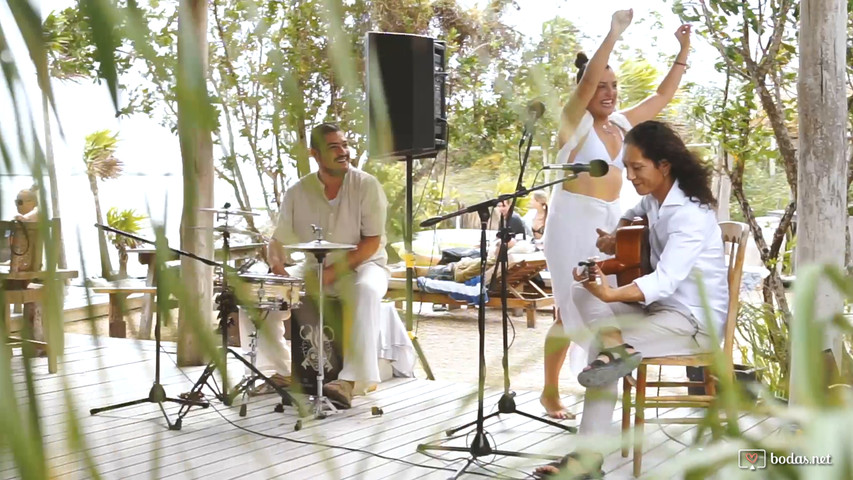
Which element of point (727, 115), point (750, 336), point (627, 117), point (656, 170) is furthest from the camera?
point (727, 115)

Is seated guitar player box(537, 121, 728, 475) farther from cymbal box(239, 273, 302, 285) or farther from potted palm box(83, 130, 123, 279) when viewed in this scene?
potted palm box(83, 130, 123, 279)

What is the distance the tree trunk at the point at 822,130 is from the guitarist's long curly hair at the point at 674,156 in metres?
0.67

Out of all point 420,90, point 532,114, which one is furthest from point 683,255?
point 532,114

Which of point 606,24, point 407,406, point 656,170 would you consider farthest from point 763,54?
point 606,24

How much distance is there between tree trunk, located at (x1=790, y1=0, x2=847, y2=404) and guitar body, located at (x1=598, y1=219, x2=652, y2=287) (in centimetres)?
73

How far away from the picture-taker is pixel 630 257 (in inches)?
132

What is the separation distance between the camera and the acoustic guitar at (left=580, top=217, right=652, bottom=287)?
10.9ft

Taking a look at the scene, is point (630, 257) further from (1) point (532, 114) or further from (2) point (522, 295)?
(2) point (522, 295)

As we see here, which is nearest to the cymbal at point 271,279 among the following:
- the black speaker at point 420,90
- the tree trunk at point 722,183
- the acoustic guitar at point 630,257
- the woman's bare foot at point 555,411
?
the black speaker at point 420,90

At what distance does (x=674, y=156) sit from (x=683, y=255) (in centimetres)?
34

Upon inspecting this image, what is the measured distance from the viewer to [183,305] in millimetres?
245

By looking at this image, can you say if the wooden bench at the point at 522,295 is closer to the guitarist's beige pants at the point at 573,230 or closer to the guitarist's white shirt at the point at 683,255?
the guitarist's beige pants at the point at 573,230

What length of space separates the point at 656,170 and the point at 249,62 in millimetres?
3130

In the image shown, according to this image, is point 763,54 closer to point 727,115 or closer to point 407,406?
point 727,115
